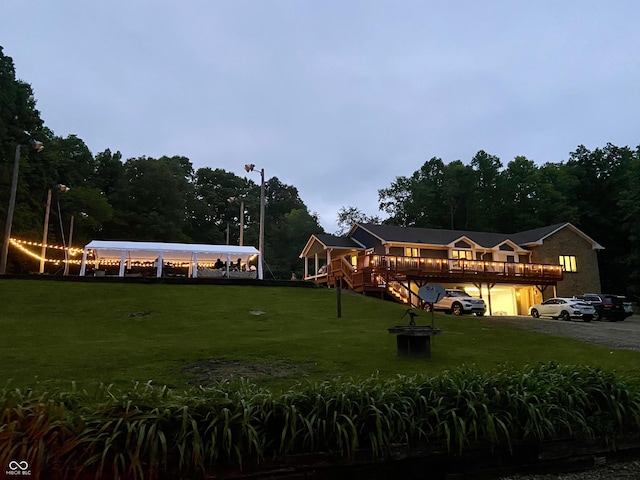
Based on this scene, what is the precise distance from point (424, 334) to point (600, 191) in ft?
163

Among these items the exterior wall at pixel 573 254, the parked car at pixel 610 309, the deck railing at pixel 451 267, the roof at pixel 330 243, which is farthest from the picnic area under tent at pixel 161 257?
the exterior wall at pixel 573 254

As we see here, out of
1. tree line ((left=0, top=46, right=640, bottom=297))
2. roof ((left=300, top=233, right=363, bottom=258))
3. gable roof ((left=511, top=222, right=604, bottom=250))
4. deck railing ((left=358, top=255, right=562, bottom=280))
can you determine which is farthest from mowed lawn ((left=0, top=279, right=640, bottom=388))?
tree line ((left=0, top=46, right=640, bottom=297))

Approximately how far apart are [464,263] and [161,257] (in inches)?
715

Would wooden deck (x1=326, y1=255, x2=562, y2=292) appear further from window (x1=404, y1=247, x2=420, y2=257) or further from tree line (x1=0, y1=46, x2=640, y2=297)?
tree line (x1=0, y1=46, x2=640, y2=297)

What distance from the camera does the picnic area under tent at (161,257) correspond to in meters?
25.7

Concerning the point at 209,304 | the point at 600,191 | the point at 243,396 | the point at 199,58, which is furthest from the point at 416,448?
the point at 199,58

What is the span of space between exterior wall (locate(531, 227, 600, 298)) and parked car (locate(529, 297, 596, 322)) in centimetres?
1053

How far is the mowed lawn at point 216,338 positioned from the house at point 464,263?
5290 millimetres

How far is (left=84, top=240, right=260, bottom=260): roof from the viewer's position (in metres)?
25.8

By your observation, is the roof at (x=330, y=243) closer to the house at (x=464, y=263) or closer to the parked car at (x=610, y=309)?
the house at (x=464, y=263)

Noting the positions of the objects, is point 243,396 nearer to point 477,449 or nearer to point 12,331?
point 477,449

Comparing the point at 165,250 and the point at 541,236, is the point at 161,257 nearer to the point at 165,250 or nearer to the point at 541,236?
the point at 165,250

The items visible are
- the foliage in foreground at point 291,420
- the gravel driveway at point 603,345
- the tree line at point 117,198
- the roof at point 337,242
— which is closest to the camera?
the foliage in foreground at point 291,420

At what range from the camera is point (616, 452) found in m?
4.24
